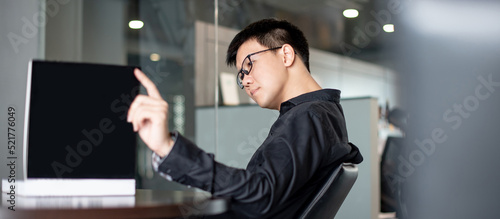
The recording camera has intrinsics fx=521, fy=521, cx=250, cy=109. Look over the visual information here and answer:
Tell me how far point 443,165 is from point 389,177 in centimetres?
29

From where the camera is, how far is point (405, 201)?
2.88 meters

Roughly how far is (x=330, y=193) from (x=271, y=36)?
731mm

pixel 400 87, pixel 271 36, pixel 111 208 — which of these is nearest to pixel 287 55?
pixel 271 36

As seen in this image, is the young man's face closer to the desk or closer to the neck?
the neck

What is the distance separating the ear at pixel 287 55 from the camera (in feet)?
5.85

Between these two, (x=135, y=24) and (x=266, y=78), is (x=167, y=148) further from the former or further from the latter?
(x=135, y=24)

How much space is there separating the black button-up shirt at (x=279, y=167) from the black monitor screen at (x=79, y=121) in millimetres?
209

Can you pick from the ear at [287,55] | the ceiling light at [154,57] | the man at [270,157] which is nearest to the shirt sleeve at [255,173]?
the man at [270,157]

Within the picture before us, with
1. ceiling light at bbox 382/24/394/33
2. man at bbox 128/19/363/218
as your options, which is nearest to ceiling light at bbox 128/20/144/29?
ceiling light at bbox 382/24/394/33

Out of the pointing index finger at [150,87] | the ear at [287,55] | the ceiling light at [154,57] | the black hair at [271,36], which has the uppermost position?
the ceiling light at [154,57]

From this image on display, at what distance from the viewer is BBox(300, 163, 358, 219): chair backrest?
4.23 feet

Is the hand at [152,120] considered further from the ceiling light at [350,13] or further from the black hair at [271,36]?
the ceiling light at [350,13]

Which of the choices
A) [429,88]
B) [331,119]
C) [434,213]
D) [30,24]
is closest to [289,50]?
[331,119]

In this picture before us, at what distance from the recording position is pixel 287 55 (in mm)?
1786
